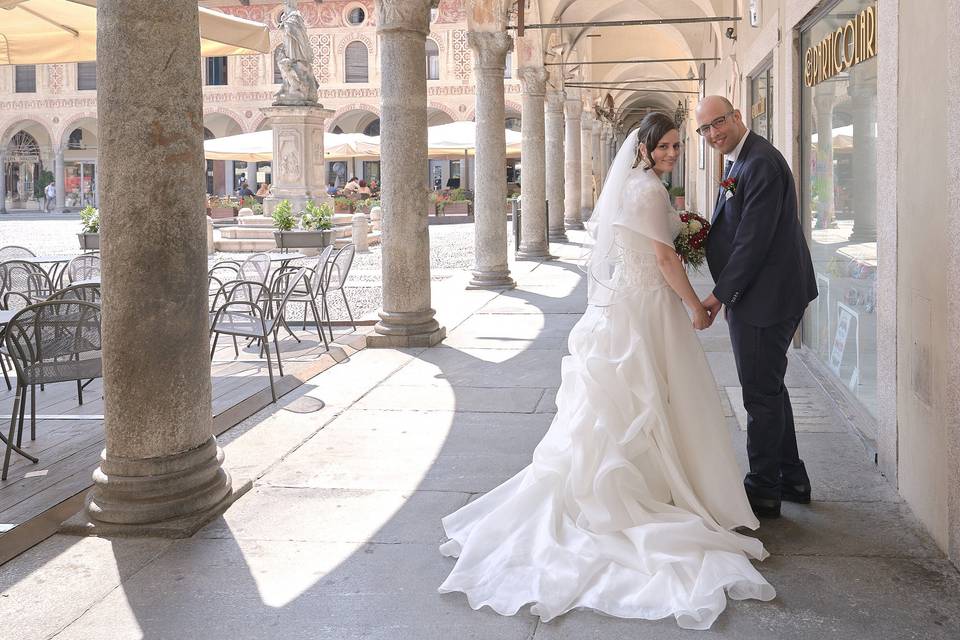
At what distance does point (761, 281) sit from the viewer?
3.99m

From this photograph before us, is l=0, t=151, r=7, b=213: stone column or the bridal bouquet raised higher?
l=0, t=151, r=7, b=213: stone column

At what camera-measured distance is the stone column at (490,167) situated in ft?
41.0

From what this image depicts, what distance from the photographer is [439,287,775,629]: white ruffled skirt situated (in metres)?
3.23

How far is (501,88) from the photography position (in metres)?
12.9

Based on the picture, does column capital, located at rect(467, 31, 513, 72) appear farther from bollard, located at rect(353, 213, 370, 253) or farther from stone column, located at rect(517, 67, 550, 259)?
bollard, located at rect(353, 213, 370, 253)

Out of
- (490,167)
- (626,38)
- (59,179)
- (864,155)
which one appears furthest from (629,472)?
(59,179)

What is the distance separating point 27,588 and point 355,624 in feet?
4.01

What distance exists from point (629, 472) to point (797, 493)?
3.20 ft

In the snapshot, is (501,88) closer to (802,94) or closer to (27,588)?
(802,94)

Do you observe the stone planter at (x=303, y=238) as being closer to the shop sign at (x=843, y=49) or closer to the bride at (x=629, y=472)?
the shop sign at (x=843, y=49)

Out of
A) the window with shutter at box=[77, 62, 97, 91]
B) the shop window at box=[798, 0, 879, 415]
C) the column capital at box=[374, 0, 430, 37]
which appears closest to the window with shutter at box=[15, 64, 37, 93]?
the window with shutter at box=[77, 62, 97, 91]

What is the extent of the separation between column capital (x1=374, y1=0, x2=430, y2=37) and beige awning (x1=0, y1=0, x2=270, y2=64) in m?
1.23

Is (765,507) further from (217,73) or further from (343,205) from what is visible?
(217,73)

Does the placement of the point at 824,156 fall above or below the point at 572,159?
below
